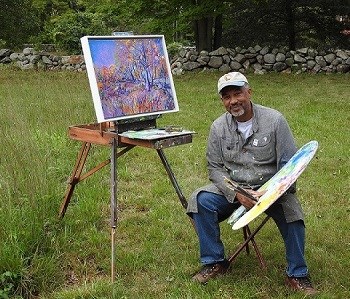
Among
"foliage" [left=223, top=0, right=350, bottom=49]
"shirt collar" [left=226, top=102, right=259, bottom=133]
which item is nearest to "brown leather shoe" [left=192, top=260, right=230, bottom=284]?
"shirt collar" [left=226, top=102, right=259, bottom=133]

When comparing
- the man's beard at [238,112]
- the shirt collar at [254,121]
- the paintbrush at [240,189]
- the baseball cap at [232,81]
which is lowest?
the paintbrush at [240,189]

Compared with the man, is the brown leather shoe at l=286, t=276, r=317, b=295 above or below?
below

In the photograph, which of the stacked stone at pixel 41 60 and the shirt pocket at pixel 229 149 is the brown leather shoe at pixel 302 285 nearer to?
the shirt pocket at pixel 229 149

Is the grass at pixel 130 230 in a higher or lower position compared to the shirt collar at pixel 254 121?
lower

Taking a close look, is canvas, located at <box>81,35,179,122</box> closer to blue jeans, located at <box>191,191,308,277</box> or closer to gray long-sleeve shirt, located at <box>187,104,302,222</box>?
gray long-sleeve shirt, located at <box>187,104,302,222</box>

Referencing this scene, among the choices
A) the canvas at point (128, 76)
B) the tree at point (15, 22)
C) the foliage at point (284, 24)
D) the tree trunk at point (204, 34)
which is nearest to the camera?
the canvas at point (128, 76)

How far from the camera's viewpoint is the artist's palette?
2.87 meters

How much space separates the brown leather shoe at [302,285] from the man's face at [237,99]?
1058 mm

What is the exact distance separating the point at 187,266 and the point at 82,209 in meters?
1.21

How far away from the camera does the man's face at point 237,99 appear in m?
3.36

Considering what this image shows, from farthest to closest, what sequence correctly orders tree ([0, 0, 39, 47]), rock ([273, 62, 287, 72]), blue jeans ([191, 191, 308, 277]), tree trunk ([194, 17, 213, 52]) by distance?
1. tree ([0, 0, 39, 47])
2. tree trunk ([194, 17, 213, 52])
3. rock ([273, 62, 287, 72])
4. blue jeans ([191, 191, 308, 277])

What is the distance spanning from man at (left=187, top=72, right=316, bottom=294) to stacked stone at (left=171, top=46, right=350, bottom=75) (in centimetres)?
1123

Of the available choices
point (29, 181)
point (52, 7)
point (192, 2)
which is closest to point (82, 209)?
point (29, 181)

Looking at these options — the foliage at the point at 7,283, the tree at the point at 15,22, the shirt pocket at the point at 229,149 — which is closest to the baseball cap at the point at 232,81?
the shirt pocket at the point at 229,149
